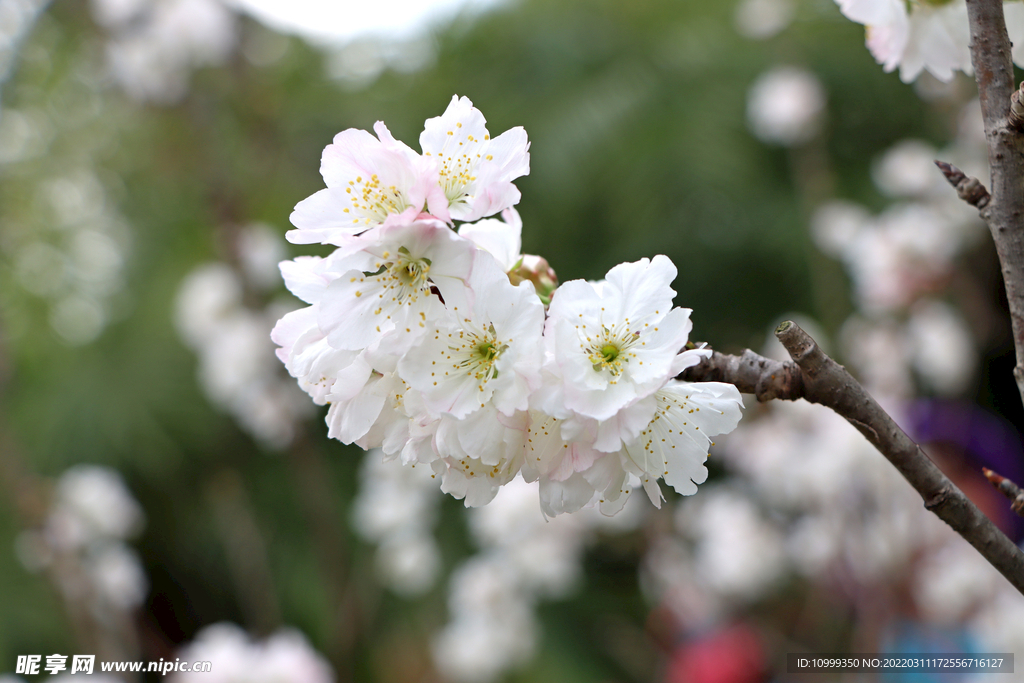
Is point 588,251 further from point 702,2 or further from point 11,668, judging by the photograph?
point 11,668

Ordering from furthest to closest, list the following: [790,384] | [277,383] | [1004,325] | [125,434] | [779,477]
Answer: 1. [125,434]
2. [1004,325]
3. [277,383]
4. [779,477]
5. [790,384]

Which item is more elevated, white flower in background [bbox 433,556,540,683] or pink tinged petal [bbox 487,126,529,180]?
pink tinged petal [bbox 487,126,529,180]

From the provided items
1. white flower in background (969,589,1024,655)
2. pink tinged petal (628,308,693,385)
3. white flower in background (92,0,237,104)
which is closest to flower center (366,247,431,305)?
pink tinged petal (628,308,693,385)

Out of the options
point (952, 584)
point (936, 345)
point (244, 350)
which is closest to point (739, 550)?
point (952, 584)

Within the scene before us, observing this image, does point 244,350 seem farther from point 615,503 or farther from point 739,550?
point 615,503

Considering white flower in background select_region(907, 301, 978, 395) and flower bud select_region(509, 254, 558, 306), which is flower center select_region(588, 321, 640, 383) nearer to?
flower bud select_region(509, 254, 558, 306)

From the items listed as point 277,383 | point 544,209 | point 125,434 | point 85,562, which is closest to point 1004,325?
point 544,209
